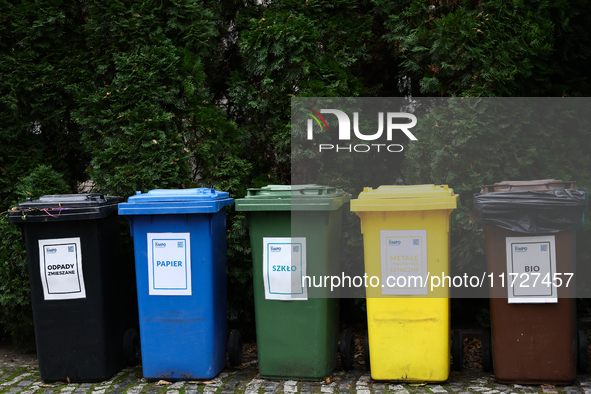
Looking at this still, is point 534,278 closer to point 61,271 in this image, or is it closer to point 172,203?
point 172,203

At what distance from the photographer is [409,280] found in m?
3.82

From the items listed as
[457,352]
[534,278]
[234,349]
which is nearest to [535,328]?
[534,278]

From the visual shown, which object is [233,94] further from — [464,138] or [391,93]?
[464,138]

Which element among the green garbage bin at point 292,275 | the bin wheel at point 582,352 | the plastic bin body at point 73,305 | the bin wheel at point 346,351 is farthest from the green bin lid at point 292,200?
the bin wheel at point 582,352

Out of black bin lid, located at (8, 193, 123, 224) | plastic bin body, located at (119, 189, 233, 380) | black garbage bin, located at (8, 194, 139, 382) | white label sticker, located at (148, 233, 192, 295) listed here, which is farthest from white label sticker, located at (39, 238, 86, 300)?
white label sticker, located at (148, 233, 192, 295)

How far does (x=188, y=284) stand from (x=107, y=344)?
2.80ft

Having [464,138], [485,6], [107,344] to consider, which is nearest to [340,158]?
[464,138]

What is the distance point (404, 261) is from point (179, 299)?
1.73 metres

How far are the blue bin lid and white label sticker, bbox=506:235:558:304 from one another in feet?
7.29

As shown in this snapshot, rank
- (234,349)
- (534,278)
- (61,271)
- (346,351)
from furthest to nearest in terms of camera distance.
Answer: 1. (234,349)
2. (346,351)
3. (61,271)
4. (534,278)

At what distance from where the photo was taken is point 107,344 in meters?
4.12

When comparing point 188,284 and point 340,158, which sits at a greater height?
point 340,158

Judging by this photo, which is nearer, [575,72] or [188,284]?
[188,284]

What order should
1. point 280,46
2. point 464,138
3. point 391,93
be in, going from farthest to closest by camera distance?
point 391,93 < point 280,46 < point 464,138
